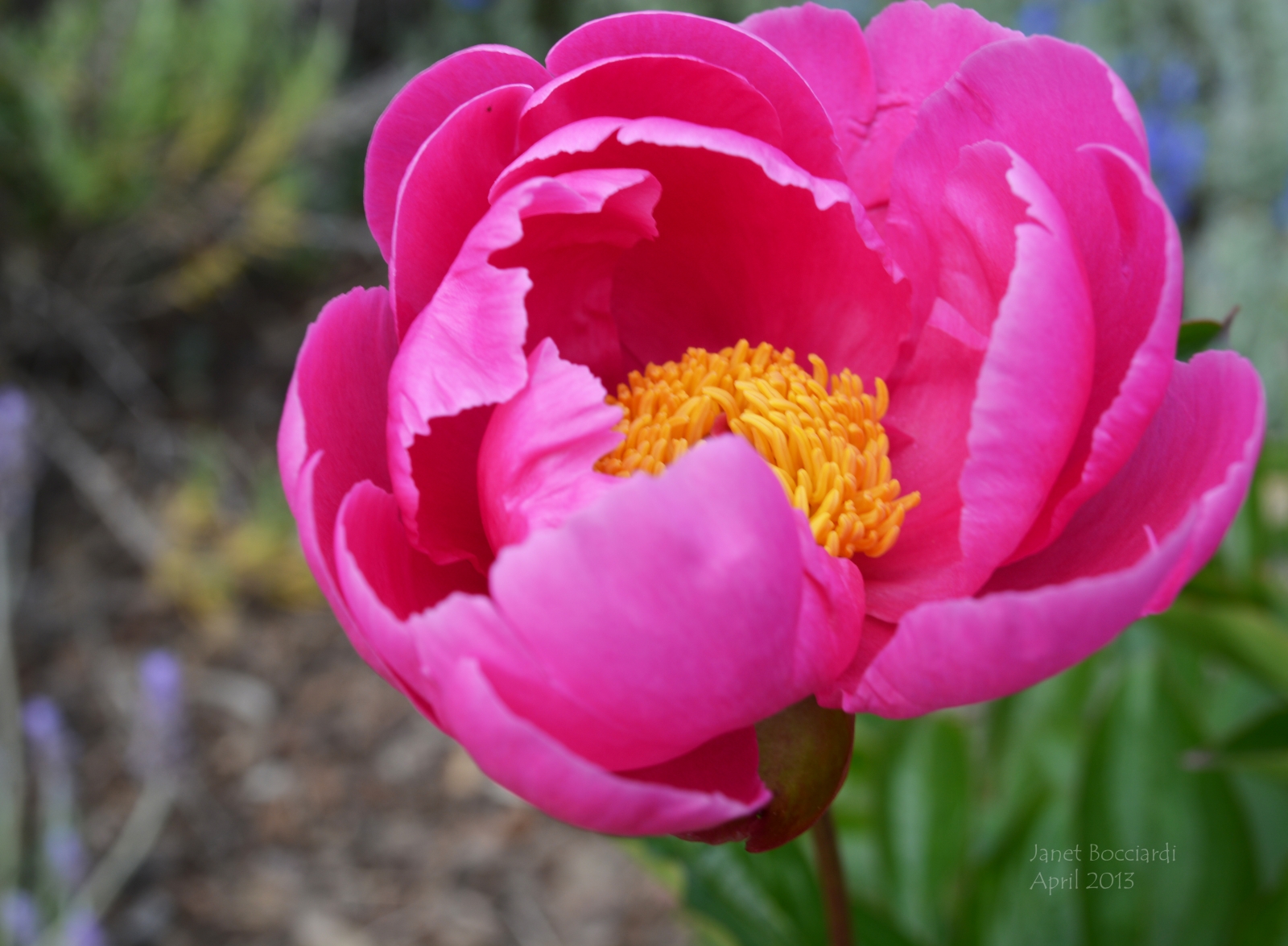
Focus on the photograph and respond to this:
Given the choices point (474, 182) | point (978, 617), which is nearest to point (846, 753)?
point (978, 617)

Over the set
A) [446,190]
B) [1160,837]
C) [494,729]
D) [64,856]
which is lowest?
[64,856]

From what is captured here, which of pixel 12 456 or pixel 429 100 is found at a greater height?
pixel 429 100

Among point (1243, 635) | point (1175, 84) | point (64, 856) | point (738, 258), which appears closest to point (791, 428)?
point (738, 258)

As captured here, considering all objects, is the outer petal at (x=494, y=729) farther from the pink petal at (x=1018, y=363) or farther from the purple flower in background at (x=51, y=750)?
the purple flower in background at (x=51, y=750)

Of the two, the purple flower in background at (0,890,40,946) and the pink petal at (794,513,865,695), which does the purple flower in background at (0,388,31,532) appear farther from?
the pink petal at (794,513,865,695)

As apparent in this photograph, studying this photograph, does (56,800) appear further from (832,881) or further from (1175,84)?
(1175,84)

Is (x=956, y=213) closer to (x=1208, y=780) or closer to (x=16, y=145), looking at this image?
(x=1208, y=780)
